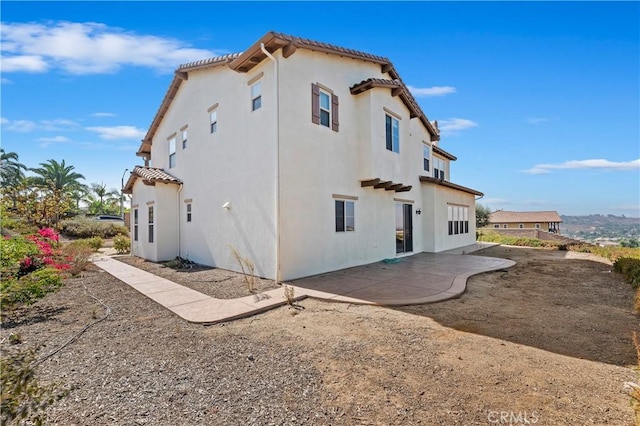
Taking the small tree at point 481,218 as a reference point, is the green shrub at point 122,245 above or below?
below

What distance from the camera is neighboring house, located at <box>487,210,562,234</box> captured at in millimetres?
56500

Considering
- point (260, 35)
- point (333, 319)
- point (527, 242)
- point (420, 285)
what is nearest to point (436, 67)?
point (260, 35)

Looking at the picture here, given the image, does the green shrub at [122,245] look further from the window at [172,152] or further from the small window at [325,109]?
the small window at [325,109]

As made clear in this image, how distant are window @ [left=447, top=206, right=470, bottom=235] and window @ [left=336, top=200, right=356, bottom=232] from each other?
927 centimetres

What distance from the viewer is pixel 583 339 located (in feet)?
15.0

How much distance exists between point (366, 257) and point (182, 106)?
11090 mm

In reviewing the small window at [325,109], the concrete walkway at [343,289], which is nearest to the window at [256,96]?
the small window at [325,109]

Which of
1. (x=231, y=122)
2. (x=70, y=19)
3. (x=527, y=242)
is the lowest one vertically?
(x=527, y=242)

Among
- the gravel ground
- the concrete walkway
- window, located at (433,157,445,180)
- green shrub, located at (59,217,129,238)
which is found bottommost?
the gravel ground

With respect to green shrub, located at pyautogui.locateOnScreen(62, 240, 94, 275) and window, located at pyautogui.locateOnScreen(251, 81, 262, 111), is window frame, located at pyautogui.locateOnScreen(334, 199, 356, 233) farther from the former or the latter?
green shrub, located at pyautogui.locateOnScreen(62, 240, 94, 275)

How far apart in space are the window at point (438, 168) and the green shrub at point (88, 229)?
2574 centimetres

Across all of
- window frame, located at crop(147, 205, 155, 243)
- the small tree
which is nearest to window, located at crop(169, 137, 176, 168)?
window frame, located at crop(147, 205, 155, 243)

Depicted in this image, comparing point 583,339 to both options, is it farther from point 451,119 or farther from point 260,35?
point 451,119

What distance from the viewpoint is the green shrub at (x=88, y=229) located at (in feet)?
81.0
